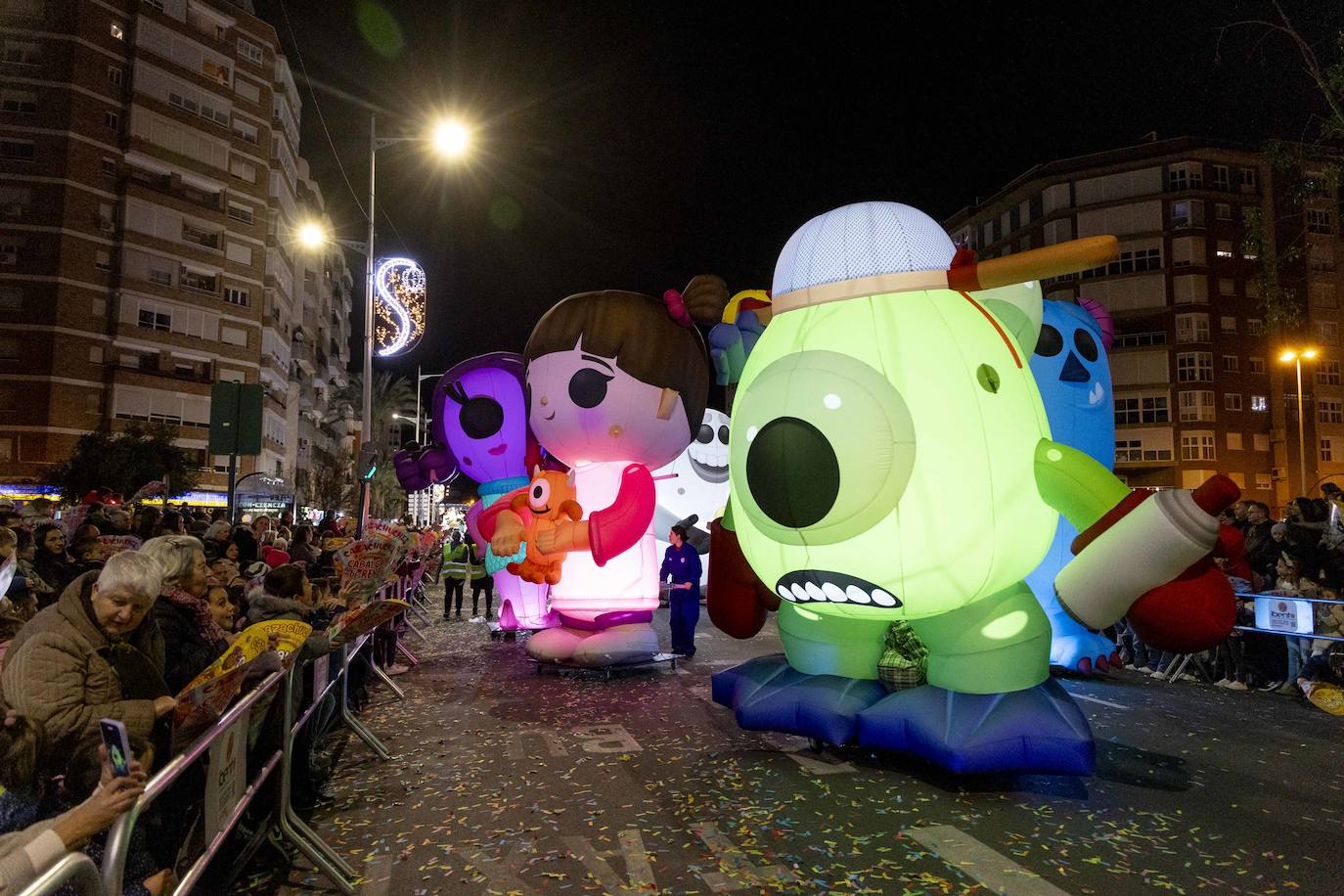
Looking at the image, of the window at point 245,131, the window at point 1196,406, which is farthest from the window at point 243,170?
the window at point 1196,406

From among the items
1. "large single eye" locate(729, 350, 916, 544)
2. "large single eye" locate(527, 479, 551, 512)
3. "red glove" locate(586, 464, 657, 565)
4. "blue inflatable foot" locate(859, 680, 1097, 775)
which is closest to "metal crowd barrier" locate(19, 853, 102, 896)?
"large single eye" locate(729, 350, 916, 544)

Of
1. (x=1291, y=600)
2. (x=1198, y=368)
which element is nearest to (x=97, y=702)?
(x=1291, y=600)

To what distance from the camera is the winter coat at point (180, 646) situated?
4.27m

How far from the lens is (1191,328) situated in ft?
164

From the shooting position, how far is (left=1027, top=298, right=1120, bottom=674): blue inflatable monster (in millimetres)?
9109

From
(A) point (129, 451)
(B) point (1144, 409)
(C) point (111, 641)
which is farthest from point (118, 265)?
(B) point (1144, 409)

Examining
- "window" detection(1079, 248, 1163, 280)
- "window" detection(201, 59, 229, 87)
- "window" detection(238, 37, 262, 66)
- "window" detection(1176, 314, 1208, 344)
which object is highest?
"window" detection(238, 37, 262, 66)

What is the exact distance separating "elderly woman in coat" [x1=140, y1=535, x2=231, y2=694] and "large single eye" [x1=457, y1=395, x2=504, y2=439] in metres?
7.63

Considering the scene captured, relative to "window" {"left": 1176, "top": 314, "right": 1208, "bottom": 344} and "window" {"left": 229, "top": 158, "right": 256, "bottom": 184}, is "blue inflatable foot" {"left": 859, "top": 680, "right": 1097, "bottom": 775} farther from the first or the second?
"window" {"left": 229, "top": 158, "right": 256, "bottom": 184}

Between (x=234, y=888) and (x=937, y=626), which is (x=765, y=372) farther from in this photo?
(x=234, y=888)

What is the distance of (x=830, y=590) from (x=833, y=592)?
2 cm

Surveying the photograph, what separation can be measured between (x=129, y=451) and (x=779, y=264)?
35.7 m

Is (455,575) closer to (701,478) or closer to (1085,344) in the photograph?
(701,478)

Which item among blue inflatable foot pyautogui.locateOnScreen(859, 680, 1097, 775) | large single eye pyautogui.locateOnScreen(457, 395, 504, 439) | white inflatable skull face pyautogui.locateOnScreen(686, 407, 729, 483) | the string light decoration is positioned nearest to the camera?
blue inflatable foot pyautogui.locateOnScreen(859, 680, 1097, 775)
